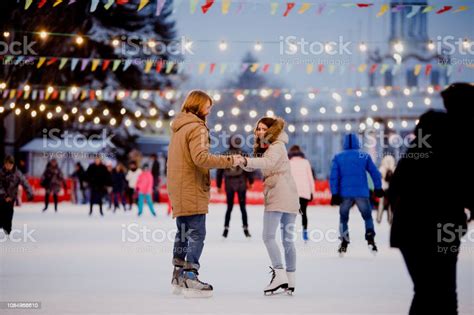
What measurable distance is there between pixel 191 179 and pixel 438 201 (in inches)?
127

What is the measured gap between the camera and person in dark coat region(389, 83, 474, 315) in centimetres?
446

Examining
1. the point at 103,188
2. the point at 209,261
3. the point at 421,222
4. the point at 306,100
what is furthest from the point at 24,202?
the point at 306,100

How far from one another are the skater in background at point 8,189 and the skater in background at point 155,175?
49.1 feet

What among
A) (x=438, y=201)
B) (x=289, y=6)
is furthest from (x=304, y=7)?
(x=438, y=201)

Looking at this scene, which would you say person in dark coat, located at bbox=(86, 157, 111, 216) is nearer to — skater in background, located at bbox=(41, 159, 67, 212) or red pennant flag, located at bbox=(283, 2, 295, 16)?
skater in background, located at bbox=(41, 159, 67, 212)

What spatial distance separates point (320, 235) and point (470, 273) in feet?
19.2

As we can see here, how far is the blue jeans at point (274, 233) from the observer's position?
25.2ft

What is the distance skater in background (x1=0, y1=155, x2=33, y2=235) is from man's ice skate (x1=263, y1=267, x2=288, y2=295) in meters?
6.49

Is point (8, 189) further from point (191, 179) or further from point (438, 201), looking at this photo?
point (438, 201)

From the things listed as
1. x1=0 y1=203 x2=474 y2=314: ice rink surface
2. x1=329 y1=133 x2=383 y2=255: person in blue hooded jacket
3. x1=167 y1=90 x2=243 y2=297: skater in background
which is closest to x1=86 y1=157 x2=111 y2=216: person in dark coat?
x1=0 y1=203 x2=474 y2=314: ice rink surface

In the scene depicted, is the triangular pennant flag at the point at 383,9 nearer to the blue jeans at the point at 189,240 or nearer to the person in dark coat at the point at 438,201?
the blue jeans at the point at 189,240

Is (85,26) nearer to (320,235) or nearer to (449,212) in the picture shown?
(320,235)

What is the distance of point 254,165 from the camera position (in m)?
7.34

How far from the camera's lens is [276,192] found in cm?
773
